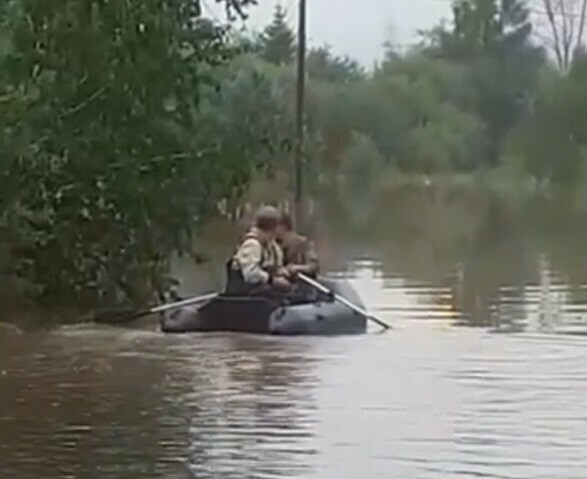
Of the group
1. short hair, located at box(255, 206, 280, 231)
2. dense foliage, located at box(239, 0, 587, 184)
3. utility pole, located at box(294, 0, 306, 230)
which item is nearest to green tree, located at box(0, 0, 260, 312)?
short hair, located at box(255, 206, 280, 231)

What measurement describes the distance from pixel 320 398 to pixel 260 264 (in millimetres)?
6540

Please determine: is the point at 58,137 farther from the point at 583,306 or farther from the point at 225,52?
the point at 583,306

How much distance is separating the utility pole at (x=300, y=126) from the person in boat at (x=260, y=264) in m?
6.70

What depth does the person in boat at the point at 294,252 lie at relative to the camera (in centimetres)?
2170

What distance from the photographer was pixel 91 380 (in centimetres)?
1620

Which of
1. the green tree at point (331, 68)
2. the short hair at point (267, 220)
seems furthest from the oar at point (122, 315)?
the green tree at point (331, 68)

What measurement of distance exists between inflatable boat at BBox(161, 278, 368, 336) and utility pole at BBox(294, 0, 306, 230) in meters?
7.29

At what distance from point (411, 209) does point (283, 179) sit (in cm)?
2898

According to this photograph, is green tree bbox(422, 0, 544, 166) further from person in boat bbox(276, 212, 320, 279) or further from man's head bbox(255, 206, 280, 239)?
man's head bbox(255, 206, 280, 239)

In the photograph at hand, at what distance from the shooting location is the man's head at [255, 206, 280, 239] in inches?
843

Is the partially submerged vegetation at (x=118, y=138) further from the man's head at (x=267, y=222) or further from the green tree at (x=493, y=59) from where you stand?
the green tree at (x=493, y=59)

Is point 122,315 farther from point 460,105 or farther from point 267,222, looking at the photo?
point 460,105

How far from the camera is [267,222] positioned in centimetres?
2144

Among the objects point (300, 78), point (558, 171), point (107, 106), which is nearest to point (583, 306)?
point (107, 106)
